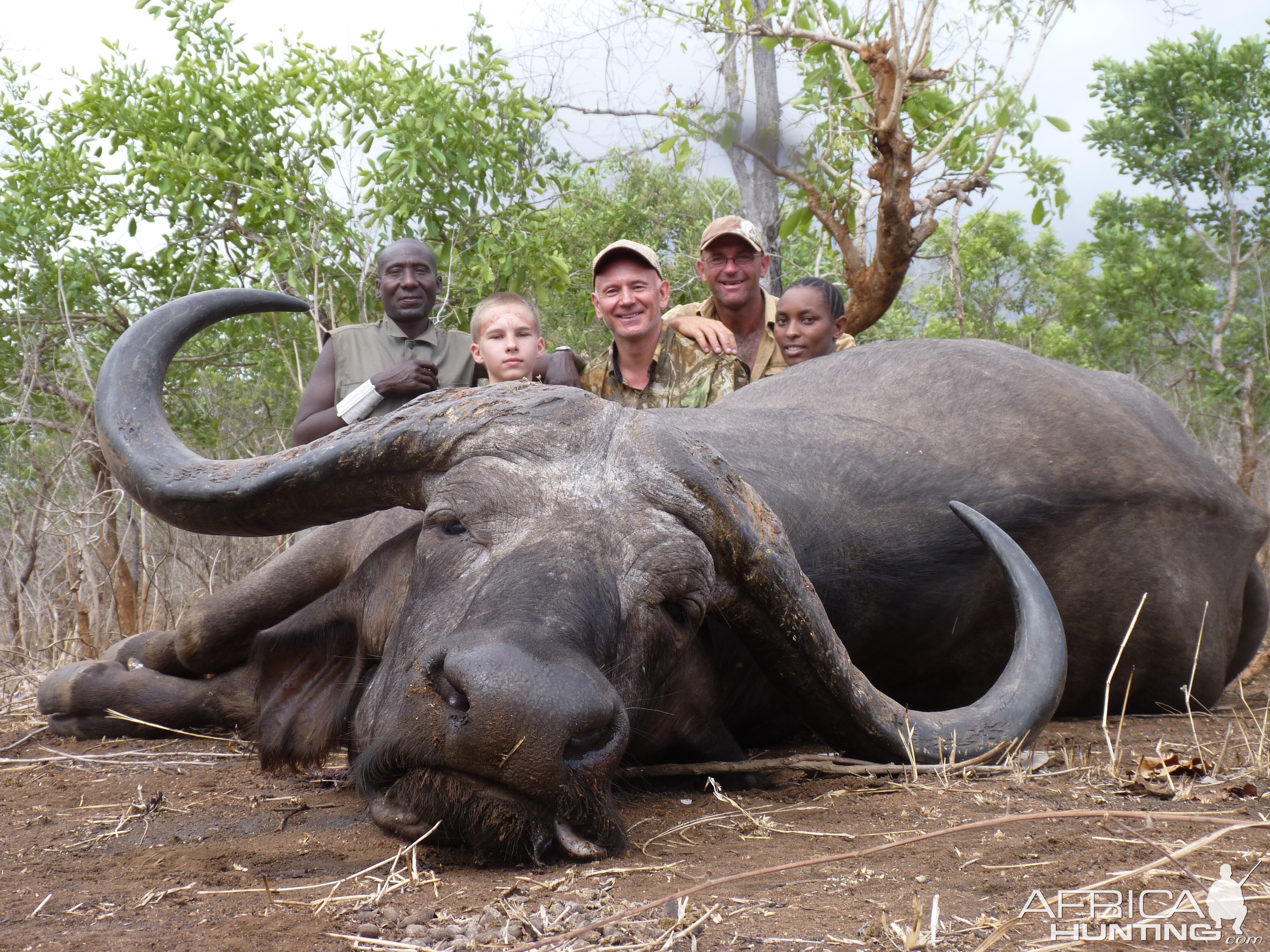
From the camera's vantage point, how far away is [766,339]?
646 centimetres

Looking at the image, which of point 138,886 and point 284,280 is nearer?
point 138,886

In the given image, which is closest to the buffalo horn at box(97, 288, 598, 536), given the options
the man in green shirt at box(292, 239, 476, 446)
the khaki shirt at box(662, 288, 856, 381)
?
the man in green shirt at box(292, 239, 476, 446)

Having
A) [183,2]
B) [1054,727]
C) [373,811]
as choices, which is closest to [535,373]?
[1054,727]

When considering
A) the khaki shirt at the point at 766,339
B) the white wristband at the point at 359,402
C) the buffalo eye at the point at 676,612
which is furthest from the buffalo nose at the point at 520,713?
the khaki shirt at the point at 766,339

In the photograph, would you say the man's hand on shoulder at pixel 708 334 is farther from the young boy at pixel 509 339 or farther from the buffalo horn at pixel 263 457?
the buffalo horn at pixel 263 457

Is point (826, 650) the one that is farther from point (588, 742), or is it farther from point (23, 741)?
point (23, 741)

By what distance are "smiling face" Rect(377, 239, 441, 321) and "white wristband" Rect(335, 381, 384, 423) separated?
3.09 ft

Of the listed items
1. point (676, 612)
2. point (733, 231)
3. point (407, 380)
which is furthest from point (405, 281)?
point (676, 612)

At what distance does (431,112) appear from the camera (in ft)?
22.1

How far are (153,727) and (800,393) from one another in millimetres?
2550

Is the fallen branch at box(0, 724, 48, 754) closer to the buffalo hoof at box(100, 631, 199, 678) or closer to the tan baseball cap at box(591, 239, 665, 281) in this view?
the buffalo hoof at box(100, 631, 199, 678)

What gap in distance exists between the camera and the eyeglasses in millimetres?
6176

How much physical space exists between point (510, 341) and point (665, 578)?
2433 millimetres

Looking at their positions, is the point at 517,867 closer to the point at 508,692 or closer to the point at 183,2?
the point at 508,692
